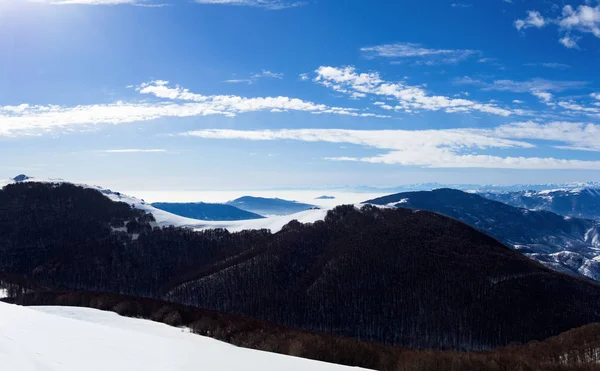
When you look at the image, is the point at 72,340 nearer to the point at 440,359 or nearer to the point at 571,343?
the point at 440,359

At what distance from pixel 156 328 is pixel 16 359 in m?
38.7

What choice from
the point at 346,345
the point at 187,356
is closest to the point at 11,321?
the point at 187,356

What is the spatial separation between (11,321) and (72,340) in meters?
6.01

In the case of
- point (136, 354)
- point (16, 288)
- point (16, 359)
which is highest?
point (16, 359)

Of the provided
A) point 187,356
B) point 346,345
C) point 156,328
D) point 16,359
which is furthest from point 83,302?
point 16,359

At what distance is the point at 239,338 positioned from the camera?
57250mm

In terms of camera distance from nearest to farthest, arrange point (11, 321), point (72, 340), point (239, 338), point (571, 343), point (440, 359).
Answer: point (72, 340)
point (11, 321)
point (440, 359)
point (239, 338)
point (571, 343)

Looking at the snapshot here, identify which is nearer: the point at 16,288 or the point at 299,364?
the point at 299,364

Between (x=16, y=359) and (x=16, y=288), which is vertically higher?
(x=16, y=359)

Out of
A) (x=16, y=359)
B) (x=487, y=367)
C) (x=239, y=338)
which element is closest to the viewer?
(x=16, y=359)

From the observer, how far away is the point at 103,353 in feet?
95.1

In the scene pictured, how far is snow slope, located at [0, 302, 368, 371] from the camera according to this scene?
22734mm

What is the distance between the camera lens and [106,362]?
86.8 feet

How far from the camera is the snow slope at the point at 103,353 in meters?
22.7
